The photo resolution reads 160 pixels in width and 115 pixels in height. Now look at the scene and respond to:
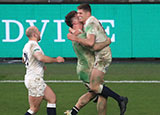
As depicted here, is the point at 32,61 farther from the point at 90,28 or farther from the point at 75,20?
the point at 75,20

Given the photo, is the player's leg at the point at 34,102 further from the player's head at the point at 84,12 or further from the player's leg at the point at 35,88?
the player's head at the point at 84,12

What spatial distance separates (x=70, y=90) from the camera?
12070 millimetres

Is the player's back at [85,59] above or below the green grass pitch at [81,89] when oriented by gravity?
above

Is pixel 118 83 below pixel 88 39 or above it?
below

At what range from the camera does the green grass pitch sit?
9906mm

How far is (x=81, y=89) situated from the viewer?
12188mm

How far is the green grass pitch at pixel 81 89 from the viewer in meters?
9.91

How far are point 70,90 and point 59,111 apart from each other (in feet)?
7.75

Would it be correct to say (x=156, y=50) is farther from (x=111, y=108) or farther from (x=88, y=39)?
(x=88, y=39)

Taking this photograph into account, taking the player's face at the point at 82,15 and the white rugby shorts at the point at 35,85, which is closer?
the white rugby shorts at the point at 35,85

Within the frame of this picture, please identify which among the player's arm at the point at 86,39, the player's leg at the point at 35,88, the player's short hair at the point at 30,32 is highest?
the player's short hair at the point at 30,32

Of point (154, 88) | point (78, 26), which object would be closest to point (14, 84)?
point (154, 88)

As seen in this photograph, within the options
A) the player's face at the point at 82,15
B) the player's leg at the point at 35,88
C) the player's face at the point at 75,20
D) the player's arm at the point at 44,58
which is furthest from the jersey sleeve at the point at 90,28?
the player's leg at the point at 35,88

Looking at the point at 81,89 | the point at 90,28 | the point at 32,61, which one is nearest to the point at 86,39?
the point at 90,28
